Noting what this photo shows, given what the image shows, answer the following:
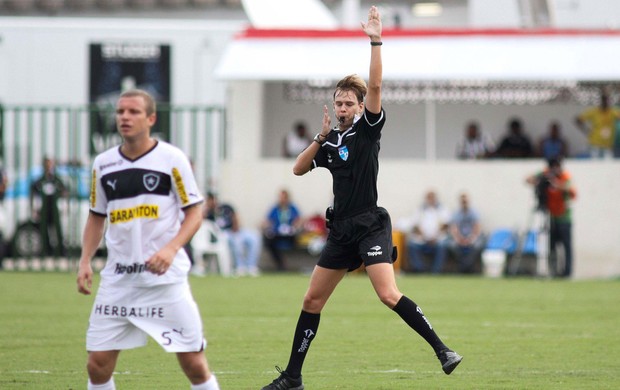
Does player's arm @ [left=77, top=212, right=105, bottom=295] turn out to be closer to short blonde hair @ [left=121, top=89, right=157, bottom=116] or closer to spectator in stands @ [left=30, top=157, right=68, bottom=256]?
short blonde hair @ [left=121, top=89, right=157, bottom=116]

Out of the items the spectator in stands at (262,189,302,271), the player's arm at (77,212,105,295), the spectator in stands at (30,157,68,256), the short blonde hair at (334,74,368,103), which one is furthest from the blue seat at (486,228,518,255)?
the player's arm at (77,212,105,295)

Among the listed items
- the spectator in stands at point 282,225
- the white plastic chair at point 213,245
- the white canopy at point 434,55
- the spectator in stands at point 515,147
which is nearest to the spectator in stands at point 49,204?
the white plastic chair at point 213,245

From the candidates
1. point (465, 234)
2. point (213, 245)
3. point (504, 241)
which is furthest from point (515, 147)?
point (213, 245)

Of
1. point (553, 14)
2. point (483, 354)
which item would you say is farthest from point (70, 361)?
point (553, 14)

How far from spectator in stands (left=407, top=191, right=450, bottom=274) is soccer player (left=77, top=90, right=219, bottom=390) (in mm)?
17694

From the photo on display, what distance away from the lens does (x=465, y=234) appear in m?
25.0

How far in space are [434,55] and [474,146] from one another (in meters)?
2.10

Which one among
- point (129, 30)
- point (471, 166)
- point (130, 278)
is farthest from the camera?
point (129, 30)

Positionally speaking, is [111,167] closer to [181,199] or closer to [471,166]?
[181,199]

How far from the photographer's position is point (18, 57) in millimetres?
30391

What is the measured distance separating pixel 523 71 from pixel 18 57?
1222 cm

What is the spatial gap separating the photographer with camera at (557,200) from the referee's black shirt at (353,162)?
47.3ft

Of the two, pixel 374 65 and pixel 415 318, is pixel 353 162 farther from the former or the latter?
pixel 415 318

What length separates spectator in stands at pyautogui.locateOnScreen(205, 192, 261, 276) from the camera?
24766 mm
